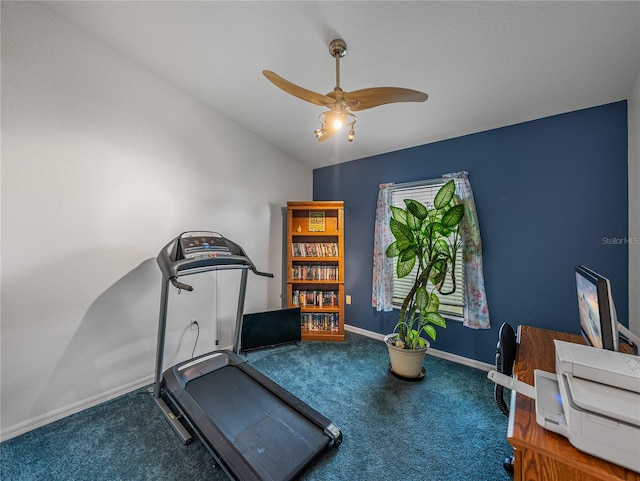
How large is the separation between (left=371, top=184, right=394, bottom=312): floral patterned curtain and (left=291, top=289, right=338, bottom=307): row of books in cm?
54

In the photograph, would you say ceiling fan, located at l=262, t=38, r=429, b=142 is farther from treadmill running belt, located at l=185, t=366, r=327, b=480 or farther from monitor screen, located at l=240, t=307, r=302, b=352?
monitor screen, located at l=240, t=307, r=302, b=352

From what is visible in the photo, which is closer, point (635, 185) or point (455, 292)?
point (635, 185)

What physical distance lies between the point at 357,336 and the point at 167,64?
3.58m

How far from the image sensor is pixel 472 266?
2.52 metres

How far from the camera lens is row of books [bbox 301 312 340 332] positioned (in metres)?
3.34

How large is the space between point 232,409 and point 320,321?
5.30ft

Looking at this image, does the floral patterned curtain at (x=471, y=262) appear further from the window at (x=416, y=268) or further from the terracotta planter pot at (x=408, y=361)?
the terracotta planter pot at (x=408, y=361)

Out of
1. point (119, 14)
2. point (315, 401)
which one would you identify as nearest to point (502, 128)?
point (315, 401)

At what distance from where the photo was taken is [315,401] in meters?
2.13

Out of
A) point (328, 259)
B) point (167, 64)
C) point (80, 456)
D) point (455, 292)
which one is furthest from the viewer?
point (328, 259)

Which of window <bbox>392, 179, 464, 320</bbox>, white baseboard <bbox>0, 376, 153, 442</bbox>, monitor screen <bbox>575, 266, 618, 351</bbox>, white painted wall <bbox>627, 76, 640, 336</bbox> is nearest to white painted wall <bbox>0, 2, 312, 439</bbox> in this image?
white baseboard <bbox>0, 376, 153, 442</bbox>

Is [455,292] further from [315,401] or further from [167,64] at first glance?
[167,64]

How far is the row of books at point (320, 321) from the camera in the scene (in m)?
3.34

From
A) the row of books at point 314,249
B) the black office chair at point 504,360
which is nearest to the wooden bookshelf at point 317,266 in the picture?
the row of books at point 314,249
